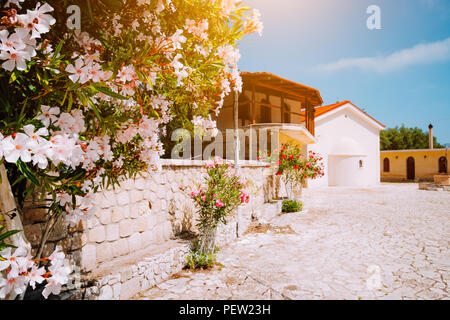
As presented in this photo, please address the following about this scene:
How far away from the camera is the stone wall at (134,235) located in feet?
12.6

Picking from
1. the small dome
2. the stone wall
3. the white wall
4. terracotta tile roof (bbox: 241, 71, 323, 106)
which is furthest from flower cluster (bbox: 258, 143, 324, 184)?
the small dome

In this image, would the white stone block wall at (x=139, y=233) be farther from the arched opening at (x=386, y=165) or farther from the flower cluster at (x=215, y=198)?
the arched opening at (x=386, y=165)

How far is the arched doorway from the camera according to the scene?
36438mm

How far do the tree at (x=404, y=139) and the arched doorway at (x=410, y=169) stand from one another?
18268 mm

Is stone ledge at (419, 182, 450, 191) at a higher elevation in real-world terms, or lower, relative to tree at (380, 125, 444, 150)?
lower

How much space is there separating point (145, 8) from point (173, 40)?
70 centimetres

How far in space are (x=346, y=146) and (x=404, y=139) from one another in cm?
3676

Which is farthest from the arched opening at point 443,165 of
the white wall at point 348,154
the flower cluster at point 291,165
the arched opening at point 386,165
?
the flower cluster at point 291,165

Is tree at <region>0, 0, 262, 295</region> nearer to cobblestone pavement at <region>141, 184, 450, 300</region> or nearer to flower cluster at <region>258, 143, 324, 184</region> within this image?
cobblestone pavement at <region>141, 184, 450, 300</region>

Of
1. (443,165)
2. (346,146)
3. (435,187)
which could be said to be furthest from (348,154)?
(443,165)

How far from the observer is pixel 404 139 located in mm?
54375

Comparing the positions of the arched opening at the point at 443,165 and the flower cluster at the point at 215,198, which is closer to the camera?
the flower cluster at the point at 215,198
